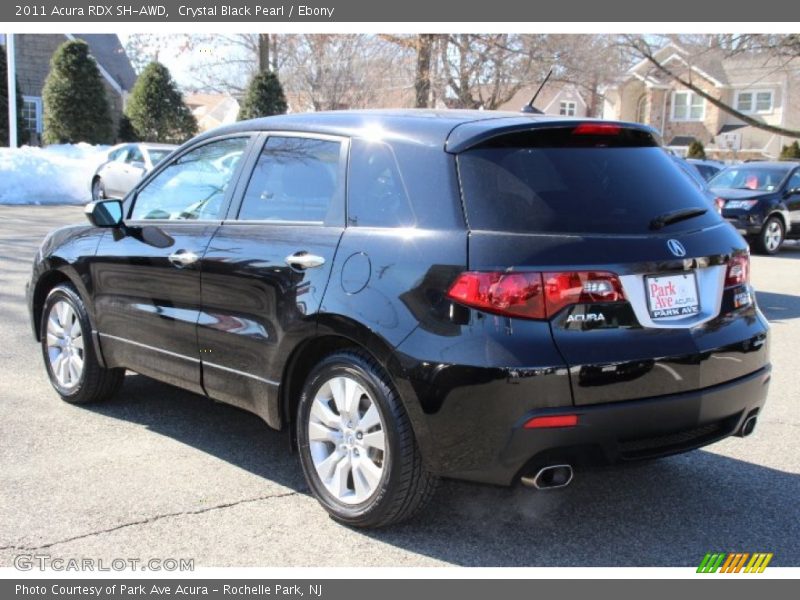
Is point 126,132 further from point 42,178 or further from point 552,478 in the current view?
point 552,478

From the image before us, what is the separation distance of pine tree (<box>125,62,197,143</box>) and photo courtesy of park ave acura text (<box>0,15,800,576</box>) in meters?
28.8

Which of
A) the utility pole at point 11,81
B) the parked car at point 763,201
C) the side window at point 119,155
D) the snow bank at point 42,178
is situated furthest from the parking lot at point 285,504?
the utility pole at point 11,81

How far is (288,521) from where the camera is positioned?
4039 mm

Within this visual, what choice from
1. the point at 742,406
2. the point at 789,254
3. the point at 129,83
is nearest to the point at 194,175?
the point at 742,406

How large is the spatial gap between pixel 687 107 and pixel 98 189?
4139 centimetres

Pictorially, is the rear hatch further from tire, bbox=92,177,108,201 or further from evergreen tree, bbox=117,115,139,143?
evergreen tree, bbox=117,115,139,143

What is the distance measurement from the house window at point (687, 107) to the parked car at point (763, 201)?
3759 cm

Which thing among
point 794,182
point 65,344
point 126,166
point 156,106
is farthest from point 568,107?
point 65,344

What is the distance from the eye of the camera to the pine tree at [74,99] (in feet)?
102

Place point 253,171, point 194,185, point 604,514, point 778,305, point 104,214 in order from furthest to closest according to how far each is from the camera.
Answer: point 778,305 → point 104,214 → point 194,185 → point 253,171 → point 604,514

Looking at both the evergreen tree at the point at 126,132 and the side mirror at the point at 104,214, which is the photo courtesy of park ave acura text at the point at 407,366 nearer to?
the side mirror at the point at 104,214

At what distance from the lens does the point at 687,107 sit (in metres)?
53.8

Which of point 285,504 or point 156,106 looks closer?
point 285,504

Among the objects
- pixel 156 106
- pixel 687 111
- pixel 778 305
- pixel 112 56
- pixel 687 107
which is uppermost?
pixel 112 56
